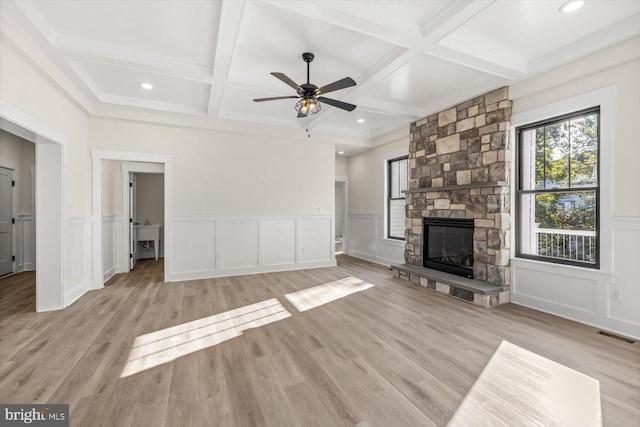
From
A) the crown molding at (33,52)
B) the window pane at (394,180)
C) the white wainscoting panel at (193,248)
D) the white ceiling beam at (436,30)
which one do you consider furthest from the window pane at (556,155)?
the crown molding at (33,52)

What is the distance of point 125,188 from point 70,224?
1.85m

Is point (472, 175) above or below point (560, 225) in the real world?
above

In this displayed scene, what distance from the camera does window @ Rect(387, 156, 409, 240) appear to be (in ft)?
20.8

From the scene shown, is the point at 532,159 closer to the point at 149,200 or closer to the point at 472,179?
the point at 472,179

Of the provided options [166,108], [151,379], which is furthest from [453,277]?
[166,108]

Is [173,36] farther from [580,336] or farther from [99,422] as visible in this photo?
[580,336]

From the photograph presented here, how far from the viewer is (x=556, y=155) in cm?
363

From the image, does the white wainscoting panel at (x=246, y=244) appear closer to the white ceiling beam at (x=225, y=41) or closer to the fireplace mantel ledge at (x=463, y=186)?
the fireplace mantel ledge at (x=463, y=186)

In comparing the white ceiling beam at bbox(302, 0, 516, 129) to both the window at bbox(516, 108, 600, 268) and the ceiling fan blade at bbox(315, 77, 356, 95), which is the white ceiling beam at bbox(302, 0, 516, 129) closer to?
the ceiling fan blade at bbox(315, 77, 356, 95)

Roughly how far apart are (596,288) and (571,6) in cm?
282

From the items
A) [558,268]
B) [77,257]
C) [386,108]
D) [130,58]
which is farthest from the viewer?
[386,108]

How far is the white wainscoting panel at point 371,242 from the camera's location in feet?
20.8

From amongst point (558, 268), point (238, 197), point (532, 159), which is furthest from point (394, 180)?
point (558, 268)

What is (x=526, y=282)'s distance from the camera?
150 inches
